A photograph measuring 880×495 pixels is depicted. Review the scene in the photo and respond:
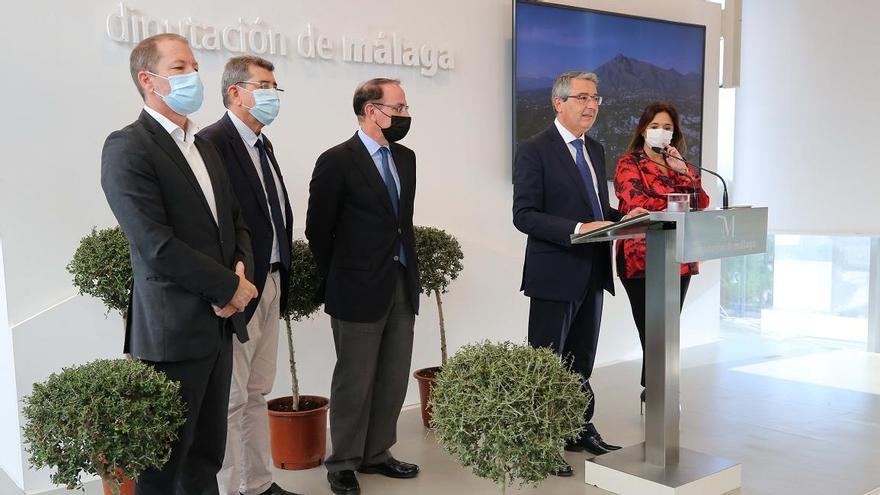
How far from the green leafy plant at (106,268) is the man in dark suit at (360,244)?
2.35ft

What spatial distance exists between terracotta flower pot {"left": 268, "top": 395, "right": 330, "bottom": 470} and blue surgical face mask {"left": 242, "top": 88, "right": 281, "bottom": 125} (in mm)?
1341

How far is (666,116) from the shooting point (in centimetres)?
394

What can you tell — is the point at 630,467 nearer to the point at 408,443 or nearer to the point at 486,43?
the point at 408,443

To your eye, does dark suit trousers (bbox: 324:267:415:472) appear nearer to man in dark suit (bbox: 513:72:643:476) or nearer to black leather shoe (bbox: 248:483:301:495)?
black leather shoe (bbox: 248:483:301:495)

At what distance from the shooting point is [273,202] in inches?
118

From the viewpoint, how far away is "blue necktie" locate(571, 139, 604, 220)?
3.46 meters

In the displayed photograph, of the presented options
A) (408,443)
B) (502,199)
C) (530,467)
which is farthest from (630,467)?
(502,199)

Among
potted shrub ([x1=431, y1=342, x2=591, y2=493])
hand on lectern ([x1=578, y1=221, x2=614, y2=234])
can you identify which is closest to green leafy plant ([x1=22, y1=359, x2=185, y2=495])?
potted shrub ([x1=431, y1=342, x2=591, y2=493])

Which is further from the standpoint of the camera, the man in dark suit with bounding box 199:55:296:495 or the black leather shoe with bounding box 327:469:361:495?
the black leather shoe with bounding box 327:469:361:495

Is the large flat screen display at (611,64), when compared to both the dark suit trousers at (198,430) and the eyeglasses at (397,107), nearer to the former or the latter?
the eyeglasses at (397,107)

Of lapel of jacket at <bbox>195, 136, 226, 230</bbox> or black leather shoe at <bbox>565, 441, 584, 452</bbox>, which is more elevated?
lapel of jacket at <bbox>195, 136, 226, 230</bbox>

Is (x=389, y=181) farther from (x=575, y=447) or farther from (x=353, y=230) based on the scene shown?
(x=575, y=447)

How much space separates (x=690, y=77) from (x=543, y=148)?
324cm

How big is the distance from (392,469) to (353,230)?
107 centimetres
